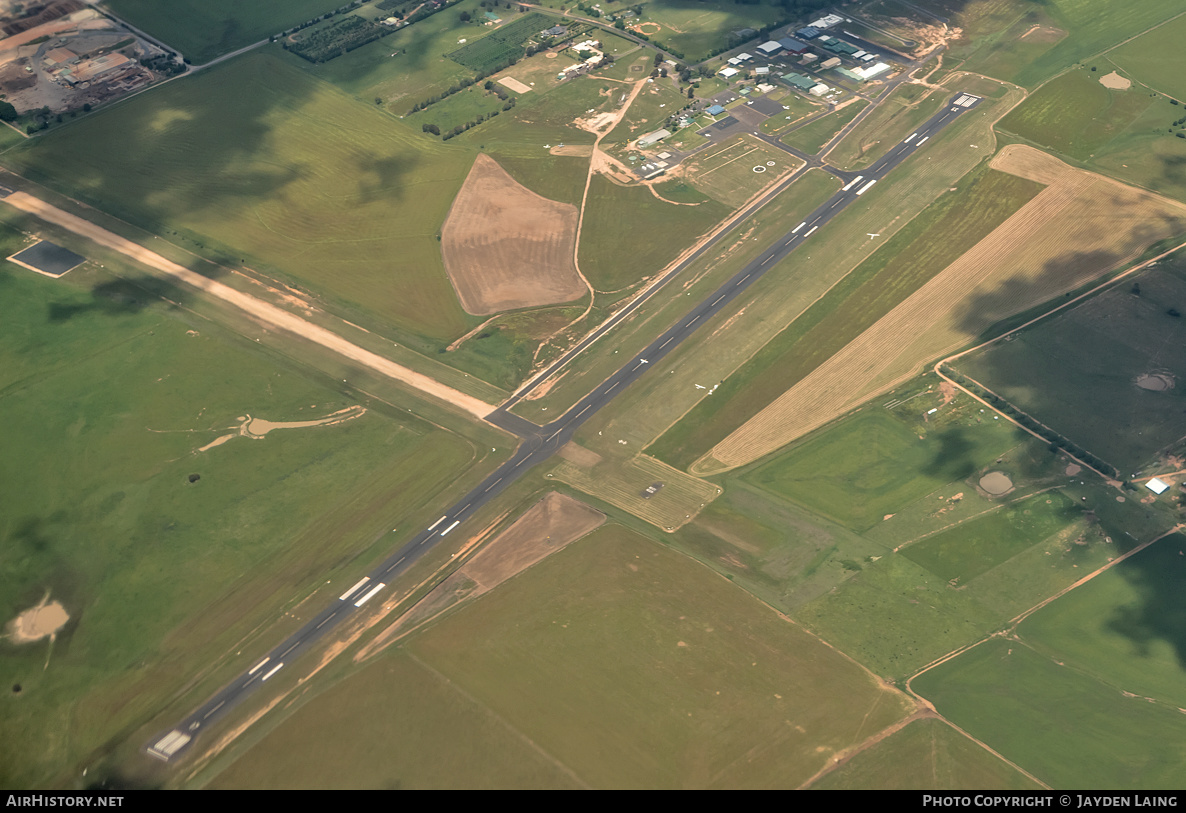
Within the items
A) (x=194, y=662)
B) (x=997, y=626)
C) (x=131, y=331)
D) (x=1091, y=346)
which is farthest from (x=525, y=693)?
(x=1091, y=346)

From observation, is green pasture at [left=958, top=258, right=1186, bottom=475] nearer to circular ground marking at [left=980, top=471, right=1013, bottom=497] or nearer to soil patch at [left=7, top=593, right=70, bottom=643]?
circular ground marking at [left=980, top=471, right=1013, bottom=497]

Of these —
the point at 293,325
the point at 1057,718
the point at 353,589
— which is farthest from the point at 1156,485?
the point at 293,325

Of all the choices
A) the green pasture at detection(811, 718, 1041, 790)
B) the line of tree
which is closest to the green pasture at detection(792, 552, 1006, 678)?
the green pasture at detection(811, 718, 1041, 790)

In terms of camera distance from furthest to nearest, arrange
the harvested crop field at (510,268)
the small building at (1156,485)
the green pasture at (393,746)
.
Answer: the harvested crop field at (510,268)
the small building at (1156,485)
the green pasture at (393,746)

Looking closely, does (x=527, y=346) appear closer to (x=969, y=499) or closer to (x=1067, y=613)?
(x=969, y=499)

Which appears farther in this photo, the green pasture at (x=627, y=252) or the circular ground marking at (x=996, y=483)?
the green pasture at (x=627, y=252)

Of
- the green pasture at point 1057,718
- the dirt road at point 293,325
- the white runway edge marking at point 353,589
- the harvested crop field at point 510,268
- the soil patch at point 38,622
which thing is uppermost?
the harvested crop field at point 510,268

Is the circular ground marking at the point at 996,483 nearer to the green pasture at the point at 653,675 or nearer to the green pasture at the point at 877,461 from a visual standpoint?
the green pasture at the point at 877,461

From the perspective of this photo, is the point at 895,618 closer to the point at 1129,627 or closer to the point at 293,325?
the point at 1129,627

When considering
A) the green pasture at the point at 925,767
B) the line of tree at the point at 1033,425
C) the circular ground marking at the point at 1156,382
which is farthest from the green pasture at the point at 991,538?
the circular ground marking at the point at 1156,382
